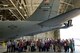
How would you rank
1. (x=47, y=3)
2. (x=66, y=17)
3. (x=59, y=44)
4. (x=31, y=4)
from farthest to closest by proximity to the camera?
(x=31, y=4) < (x=59, y=44) < (x=47, y=3) < (x=66, y=17)

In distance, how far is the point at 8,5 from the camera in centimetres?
2612

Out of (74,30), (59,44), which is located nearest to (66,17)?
(59,44)

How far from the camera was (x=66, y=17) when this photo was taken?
29.8ft

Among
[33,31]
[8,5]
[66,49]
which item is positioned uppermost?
[8,5]

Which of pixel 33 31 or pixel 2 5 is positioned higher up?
pixel 2 5

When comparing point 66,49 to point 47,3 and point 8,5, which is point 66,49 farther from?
point 8,5

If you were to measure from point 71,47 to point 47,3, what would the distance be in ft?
25.6

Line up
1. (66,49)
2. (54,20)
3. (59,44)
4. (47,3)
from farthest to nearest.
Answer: (59,44) → (66,49) → (47,3) → (54,20)

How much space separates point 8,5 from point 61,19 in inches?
696

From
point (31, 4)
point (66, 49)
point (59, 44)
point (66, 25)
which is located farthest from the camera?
point (31, 4)

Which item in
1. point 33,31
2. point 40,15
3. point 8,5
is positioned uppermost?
point 8,5

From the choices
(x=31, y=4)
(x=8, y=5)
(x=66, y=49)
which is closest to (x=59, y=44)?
(x=66, y=49)

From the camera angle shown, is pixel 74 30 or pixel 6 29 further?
pixel 74 30

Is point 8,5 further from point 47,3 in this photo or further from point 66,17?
point 66,17
